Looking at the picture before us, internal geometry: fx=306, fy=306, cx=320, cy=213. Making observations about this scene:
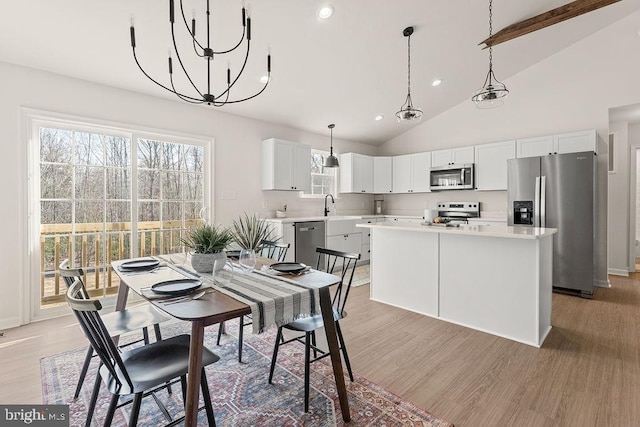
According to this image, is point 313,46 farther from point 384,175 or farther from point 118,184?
point 384,175

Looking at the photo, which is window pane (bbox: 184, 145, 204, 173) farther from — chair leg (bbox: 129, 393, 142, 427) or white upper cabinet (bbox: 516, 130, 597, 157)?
white upper cabinet (bbox: 516, 130, 597, 157)

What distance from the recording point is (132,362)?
1491mm

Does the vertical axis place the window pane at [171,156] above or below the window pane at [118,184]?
above

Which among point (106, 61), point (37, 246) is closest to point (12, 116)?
point (106, 61)

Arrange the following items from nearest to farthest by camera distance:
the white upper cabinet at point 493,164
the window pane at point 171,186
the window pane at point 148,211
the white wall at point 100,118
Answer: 1. the white wall at point 100,118
2. the window pane at point 148,211
3. the window pane at point 171,186
4. the white upper cabinet at point 493,164

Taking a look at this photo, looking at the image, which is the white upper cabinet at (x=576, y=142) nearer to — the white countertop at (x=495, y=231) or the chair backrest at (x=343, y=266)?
the white countertop at (x=495, y=231)

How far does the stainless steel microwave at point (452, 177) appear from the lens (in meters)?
5.29

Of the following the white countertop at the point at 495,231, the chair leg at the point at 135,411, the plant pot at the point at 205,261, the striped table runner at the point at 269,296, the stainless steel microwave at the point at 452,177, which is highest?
the stainless steel microwave at the point at 452,177

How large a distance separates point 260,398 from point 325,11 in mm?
3280

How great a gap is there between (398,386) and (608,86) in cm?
521

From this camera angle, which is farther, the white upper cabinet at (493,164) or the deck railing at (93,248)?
the white upper cabinet at (493,164)

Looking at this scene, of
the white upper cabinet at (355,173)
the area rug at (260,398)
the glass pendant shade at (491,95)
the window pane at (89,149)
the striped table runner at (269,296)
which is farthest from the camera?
the white upper cabinet at (355,173)

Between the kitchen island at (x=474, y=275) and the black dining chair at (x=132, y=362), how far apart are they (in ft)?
7.86

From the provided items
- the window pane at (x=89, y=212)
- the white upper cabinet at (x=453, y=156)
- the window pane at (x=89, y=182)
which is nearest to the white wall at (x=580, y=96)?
the white upper cabinet at (x=453, y=156)
